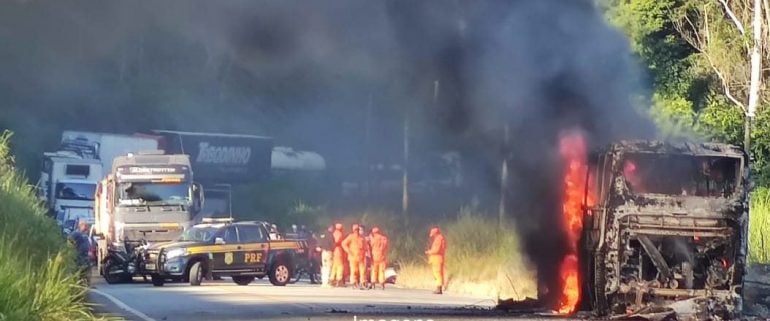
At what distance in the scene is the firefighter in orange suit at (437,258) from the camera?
27.4 meters

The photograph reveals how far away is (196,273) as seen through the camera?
27.0 metres

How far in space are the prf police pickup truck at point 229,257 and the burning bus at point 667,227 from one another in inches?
362

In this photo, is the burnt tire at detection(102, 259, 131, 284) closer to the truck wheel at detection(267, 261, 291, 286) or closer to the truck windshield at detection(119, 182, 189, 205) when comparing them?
the truck windshield at detection(119, 182, 189, 205)

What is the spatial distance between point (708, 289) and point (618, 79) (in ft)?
16.9

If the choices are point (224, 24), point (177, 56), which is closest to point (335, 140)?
point (177, 56)

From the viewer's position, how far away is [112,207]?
3228cm

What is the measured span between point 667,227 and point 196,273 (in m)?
11.0

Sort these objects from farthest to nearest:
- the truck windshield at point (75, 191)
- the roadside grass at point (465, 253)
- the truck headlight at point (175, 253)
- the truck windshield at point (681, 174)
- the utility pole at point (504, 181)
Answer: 1. the truck windshield at point (75, 191)
2. the truck headlight at point (175, 253)
3. the roadside grass at point (465, 253)
4. the utility pole at point (504, 181)
5. the truck windshield at point (681, 174)

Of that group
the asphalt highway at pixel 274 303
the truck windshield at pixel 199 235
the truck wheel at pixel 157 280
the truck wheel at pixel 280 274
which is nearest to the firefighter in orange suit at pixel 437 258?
the asphalt highway at pixel 274 303

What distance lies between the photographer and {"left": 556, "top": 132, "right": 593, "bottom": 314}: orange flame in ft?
67.2

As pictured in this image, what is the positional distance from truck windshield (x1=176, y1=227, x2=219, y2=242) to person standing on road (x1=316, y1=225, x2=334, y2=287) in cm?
224

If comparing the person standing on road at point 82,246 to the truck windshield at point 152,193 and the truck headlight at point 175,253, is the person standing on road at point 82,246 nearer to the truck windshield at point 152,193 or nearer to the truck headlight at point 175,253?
the truck headlight at point 175,253

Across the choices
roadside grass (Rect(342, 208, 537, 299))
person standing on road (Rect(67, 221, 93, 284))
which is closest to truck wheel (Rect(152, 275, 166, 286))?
person standing on road (Rect(67, 221, 93, 284))

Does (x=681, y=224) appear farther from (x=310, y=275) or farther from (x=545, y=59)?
(x=310, y=275)
